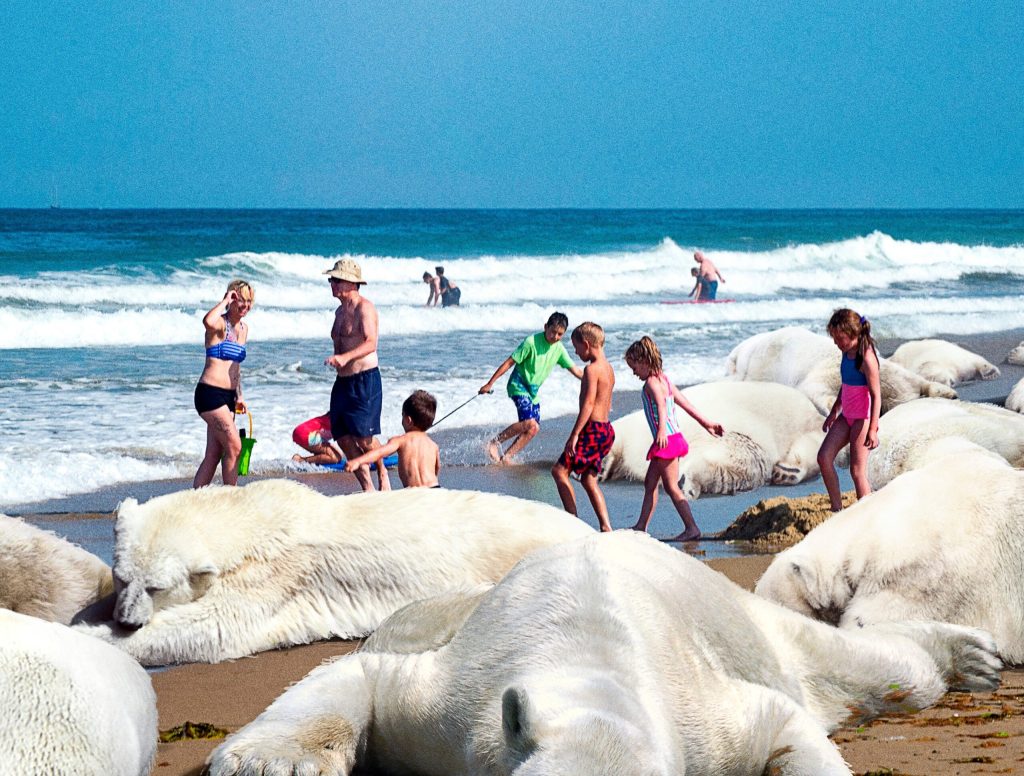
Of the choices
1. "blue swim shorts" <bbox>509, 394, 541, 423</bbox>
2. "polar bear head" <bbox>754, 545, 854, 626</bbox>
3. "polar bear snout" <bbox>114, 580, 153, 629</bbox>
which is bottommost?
"blue swim shorts" <bbox>509, 394, 541, 423</bbox>

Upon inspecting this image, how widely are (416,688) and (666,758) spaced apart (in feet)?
2.81

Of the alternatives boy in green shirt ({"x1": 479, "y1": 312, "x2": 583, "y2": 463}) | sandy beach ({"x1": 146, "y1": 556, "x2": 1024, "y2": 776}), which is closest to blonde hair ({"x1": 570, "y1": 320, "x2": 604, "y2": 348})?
boy in green shirt ({"x1": 479, "y1": 312, "x2": 583, "y2": 463})

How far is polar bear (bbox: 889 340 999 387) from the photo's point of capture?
14966 millimetres

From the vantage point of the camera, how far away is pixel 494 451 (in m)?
11.0

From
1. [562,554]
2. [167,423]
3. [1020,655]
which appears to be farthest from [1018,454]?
[167,423]

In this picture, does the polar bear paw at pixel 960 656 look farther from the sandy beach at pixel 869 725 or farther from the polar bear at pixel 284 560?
the polar bear at pixel 284 560

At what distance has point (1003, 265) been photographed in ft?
162

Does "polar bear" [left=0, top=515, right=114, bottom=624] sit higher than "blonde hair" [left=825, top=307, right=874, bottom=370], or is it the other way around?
"blonde hair" [left=825, top=307, right=874, bottom=370]

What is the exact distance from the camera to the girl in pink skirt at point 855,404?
27.8 ft

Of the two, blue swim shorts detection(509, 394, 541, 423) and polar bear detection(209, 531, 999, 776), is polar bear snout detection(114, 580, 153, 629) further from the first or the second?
blue swim shorts detection(509, 394, 541, 423)

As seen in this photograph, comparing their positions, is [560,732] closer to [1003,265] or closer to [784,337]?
[784,337]

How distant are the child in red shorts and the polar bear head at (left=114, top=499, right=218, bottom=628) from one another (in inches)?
158

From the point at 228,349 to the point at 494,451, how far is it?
2727mm

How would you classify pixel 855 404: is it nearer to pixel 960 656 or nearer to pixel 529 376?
pixel 529 376
